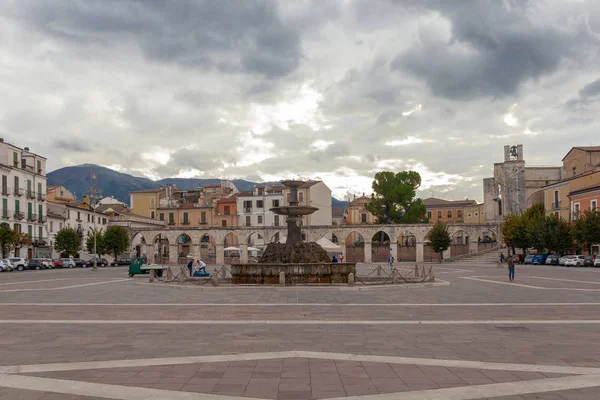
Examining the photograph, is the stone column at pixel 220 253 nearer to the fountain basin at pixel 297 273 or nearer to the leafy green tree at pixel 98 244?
the leafy green tree at pixel 98 244

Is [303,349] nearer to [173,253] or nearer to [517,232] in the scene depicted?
[517,232]

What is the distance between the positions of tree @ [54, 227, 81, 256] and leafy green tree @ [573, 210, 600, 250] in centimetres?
5297

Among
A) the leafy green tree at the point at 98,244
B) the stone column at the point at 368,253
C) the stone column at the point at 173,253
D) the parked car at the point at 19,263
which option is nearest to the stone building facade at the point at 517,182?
the stone column at the point at 368,253

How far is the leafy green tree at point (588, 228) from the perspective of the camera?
4719 centimetres

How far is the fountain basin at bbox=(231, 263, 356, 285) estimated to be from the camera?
24.4 m

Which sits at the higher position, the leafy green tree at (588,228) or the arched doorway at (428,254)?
the leafy green tree at (588,228)

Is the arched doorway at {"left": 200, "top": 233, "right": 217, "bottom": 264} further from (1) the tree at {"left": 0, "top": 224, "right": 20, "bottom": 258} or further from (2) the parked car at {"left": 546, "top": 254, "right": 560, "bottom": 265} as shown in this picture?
(2) the parked car at {"left": 546, "top": 254, "right": 560, "bottom": 265}

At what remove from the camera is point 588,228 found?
156 ft

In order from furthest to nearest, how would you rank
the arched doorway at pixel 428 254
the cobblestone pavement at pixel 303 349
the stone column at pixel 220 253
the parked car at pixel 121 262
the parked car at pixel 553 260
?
the stone column at pixel 220 253, the arched doorway at pixel 428 254, the parked car at pixel 121 262, the parked car at pixel 553 260, the cobblestone pavement at pixel 303 349

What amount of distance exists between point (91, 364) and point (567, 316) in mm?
11483

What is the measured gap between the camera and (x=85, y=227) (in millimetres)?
70625

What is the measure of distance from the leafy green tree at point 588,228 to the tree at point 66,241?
53.0 m

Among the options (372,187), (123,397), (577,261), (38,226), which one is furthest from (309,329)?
(372,187)

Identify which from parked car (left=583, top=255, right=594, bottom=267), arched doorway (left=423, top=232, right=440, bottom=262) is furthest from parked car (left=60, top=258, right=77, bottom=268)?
parked car (left=583, top=255, right=594, bottom=267)
